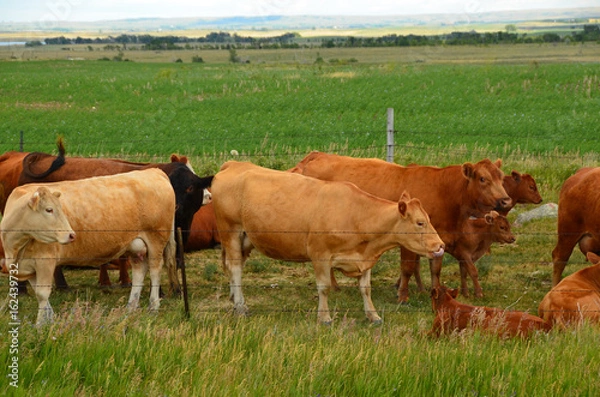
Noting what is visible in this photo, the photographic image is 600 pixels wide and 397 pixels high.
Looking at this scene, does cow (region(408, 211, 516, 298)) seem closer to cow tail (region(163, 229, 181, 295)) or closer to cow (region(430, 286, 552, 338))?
cow (region(430, 286, 552, 338))

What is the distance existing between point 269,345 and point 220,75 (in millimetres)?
47130

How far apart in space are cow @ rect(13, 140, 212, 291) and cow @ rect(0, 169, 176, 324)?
2.86ft

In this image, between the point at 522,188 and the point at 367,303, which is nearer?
the point at 367,303

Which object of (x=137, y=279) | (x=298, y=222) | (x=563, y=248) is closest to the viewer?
(x=298, y=222)

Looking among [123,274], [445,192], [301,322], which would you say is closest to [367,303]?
[301,322]

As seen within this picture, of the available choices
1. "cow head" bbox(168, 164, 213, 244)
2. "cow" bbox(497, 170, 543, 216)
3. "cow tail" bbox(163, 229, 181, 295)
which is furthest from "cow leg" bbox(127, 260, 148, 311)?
"cow" bbox(497, 170, 543, 216)

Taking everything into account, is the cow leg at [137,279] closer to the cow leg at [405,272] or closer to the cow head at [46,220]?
the cow head at [46,220]

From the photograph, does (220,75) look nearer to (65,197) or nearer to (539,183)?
(539,183)

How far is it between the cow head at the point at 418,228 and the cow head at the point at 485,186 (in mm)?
2048

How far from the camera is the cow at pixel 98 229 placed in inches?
328

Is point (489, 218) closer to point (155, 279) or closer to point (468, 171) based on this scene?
point (468, 171)

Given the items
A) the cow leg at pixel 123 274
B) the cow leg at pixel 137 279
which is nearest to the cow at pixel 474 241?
the cow leg at pixel 137 279

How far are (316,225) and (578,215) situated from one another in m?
3.41

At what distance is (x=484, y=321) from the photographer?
7762 mm
